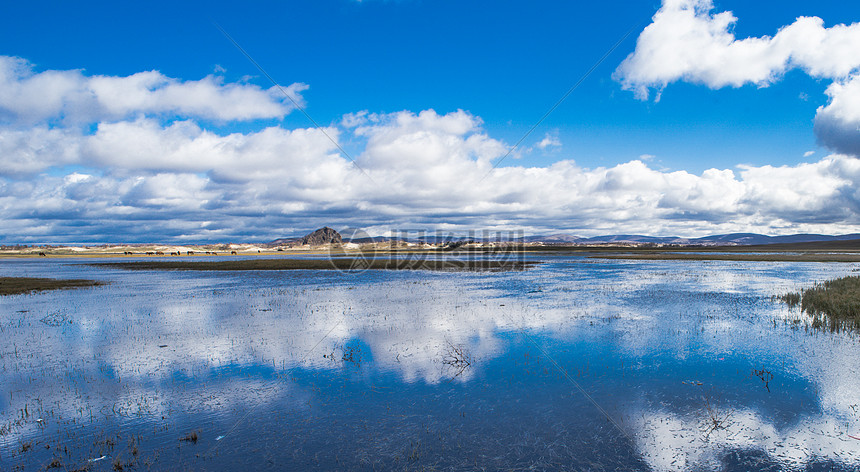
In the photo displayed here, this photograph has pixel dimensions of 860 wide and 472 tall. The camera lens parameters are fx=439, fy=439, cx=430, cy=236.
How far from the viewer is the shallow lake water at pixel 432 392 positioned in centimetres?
858

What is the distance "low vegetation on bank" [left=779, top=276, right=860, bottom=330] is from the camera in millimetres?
19933

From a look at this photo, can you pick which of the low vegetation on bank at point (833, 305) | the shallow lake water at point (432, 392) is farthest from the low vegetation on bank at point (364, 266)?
the shallow lake water at point (432, 392)

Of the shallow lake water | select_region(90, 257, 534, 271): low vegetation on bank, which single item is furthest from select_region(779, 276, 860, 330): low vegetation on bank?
select_region(90, 257, 534, 271): low vegetation on bank

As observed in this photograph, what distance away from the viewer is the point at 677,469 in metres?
7.98

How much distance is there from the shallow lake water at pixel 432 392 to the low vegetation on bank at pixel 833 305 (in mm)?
1364

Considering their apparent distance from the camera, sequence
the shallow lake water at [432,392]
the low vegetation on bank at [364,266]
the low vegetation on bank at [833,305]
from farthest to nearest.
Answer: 1. the low vegetation on bank at [364,266]
2. the low vegetation on bank at [833,305]
3. the shallow lake water at [432,392]

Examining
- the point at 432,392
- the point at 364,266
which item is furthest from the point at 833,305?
the point at 364,266

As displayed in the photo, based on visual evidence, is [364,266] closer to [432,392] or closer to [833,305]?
[833,305]

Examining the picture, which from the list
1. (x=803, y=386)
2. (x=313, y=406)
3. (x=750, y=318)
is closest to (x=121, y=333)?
(x=313, y=406)

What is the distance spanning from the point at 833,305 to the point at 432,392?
79.3ft

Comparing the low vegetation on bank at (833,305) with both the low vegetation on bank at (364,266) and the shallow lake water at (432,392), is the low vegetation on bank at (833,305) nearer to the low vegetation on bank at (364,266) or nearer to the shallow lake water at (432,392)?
the shallow lake water at (432,392)

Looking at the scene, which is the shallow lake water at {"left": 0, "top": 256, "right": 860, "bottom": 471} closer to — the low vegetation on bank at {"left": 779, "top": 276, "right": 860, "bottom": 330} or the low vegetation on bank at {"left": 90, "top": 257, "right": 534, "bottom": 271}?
the low vegetation on bank at {"left": 779, "top": 276, "right": 860, "bottom": 330}

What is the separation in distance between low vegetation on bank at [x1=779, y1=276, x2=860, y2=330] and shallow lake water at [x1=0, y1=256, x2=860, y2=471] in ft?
4.48

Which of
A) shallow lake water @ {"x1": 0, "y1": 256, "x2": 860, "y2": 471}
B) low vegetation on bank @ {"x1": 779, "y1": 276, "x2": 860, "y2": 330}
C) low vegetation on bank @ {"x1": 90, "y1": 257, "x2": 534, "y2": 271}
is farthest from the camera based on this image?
low vegetation on bank @ {"x1": 90, "y1": 257, "x2": 534, "y2": 271}
